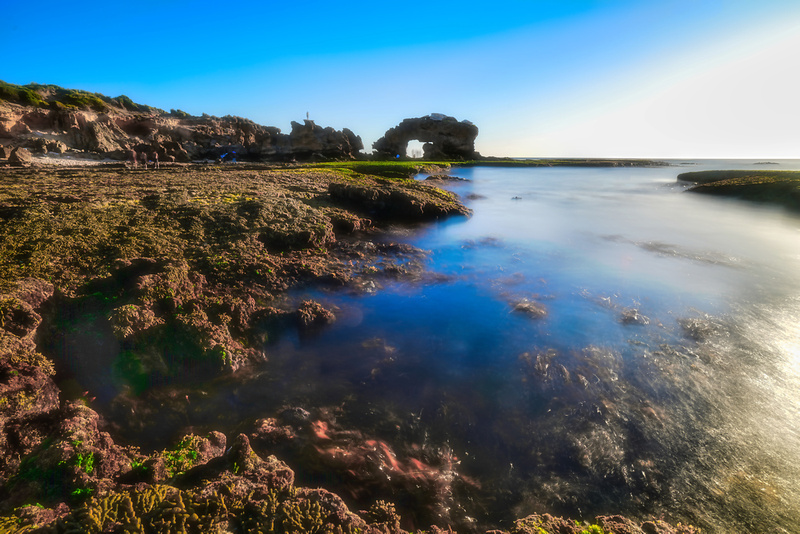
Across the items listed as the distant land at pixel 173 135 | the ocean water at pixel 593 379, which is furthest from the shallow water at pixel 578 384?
the distant land at pixel 173 135

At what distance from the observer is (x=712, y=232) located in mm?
15742

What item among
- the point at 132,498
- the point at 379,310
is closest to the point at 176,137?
the point at 379,310

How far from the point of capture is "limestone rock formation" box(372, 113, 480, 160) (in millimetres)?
82250

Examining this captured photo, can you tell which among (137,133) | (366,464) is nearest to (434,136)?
(137,133)

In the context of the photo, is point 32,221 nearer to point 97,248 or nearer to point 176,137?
point 97,248

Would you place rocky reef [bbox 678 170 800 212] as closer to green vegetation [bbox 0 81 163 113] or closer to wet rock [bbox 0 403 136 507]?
wet rock [bbox 0 403 136 507]

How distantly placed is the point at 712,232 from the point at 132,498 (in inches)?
873

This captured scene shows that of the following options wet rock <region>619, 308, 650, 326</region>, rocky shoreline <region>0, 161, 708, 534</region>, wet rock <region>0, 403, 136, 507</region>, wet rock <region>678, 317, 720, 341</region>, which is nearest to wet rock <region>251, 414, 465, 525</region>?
rocky shoreline <region>0, 161, 708, 534</region>

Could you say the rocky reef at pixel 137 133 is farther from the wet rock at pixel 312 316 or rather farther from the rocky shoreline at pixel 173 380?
the wet rock at pixel 312 316

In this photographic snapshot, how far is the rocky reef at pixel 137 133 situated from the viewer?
3269 centimetres

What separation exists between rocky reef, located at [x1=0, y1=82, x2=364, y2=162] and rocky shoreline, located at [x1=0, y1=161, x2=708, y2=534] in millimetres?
32248

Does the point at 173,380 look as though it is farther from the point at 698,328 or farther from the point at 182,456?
the point at 698,328

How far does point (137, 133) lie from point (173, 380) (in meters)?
61.5

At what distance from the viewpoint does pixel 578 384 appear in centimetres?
488
